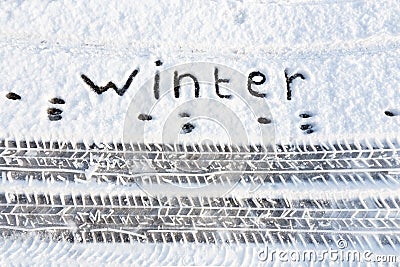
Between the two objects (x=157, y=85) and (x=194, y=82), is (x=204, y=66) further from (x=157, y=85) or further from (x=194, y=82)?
(x=157, y=85)

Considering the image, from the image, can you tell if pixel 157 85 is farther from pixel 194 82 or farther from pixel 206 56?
pixel 206 56

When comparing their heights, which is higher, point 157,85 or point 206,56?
point 206,56

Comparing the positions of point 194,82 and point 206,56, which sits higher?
point 206,56

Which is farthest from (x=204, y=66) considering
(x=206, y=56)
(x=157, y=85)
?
(x=157, y=85)

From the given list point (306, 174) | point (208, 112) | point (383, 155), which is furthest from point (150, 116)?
point (383, 155)

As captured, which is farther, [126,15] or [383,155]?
[126,15]

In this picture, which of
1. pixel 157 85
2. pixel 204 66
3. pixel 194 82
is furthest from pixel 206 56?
pixel 157 85

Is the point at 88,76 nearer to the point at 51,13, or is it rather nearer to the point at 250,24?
the point at 51,13

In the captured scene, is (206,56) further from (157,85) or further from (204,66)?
(157,85)
